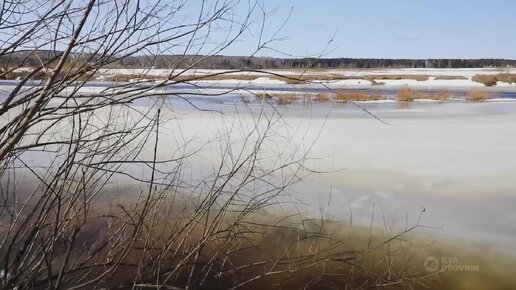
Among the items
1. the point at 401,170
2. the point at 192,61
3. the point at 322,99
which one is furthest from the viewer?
the point at 322,99

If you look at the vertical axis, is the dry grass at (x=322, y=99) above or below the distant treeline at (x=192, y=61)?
below

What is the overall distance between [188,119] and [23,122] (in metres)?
7.20

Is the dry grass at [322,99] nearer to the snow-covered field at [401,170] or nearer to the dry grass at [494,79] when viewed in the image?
the snow-covered field at [401,170]

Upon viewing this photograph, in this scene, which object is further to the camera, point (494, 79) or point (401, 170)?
point (494, 79)

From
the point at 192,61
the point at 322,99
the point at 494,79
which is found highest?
the point at 192,61

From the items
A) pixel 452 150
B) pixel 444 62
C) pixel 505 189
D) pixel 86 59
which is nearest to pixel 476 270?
pixel 505 189

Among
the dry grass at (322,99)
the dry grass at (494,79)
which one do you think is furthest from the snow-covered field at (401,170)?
the dry grass at (494,79)

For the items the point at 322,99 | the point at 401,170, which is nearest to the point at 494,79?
the point at 322,99

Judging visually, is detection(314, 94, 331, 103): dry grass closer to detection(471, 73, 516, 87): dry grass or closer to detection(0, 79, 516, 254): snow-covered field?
detection(0, 79, 516, 254): snow-covered field

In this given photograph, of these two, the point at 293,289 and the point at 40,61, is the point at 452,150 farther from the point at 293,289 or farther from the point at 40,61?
the point at 40,61

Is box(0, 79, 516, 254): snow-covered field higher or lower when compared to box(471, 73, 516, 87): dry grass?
higher

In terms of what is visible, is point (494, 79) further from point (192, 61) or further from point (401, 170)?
point (192, 61)

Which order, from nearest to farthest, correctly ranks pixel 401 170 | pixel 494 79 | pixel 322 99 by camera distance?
pixel 401 170 < pixel 322 99 < pixel 494 79

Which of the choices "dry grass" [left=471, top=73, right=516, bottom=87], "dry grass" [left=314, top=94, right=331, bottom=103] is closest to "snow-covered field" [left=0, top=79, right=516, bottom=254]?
"dry grass" [left=314, top=94, right=331, bottom=103]
